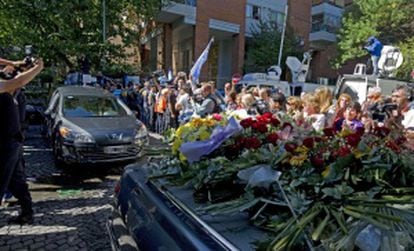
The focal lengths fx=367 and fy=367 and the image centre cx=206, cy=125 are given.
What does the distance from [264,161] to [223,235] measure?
2.01ft

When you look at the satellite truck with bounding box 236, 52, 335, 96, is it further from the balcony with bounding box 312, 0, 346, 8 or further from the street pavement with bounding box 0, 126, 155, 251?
the balcony with bounding box 312, 0, 346, 8

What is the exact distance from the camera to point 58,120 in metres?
6.80

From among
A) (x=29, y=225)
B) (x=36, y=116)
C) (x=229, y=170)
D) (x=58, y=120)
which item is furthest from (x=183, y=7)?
(x=229, y=170)

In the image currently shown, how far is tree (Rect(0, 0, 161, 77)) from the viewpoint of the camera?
13188 millimetres

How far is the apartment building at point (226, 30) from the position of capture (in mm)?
26375

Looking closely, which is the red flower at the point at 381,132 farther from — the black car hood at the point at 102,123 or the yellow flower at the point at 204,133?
the black car hood at the point at 102,123

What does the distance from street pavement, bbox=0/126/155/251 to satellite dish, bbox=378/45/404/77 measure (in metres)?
8.73

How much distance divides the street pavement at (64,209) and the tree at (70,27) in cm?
763

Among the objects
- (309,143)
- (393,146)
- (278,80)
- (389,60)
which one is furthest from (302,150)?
(278,80)

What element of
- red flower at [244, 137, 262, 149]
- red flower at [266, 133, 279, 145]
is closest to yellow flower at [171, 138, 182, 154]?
red flower at [244, 137, 262, 149]

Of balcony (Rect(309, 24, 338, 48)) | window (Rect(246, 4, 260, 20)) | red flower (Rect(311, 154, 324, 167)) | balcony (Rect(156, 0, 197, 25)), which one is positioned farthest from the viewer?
balcony (Rect(309, 24, 338, 48))

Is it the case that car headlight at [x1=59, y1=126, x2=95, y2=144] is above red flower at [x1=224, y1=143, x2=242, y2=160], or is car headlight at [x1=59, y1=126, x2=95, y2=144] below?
below

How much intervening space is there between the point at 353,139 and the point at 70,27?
1408cm

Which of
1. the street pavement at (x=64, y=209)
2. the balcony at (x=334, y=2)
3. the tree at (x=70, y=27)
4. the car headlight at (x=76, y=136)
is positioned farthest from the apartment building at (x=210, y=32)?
the street pavement at (x=64, y=209)
